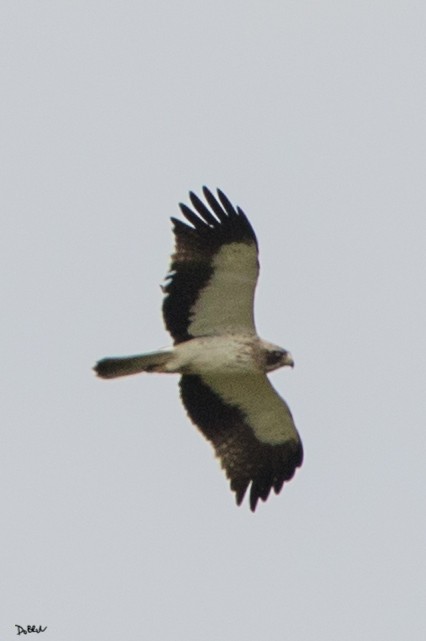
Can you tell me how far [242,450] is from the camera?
614 inches

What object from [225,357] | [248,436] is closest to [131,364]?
[225,357]

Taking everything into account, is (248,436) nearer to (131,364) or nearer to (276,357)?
(276,357)

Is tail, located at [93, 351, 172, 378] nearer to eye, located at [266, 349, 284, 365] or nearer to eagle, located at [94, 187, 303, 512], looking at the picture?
Answer: eagle, located at [94, 187, 303, 512]

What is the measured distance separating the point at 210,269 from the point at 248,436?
226 cm

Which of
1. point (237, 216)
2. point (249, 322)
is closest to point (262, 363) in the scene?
point (249, 322)

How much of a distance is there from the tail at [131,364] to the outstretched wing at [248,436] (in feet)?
2.49

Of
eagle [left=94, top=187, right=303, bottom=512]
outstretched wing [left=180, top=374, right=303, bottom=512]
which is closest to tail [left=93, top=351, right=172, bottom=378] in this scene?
eagle [left=94, top=187, right=303, bottom=512]

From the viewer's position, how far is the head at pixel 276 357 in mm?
14852

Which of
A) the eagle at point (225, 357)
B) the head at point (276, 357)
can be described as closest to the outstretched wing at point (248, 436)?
the eagle at point (225, 357)

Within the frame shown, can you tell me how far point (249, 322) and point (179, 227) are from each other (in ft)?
4.49

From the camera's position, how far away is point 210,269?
576 inches

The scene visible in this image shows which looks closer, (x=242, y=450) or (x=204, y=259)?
(x=204, y=259)

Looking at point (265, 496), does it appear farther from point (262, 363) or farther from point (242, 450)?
point (262, 363)

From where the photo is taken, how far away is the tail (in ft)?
48.0
